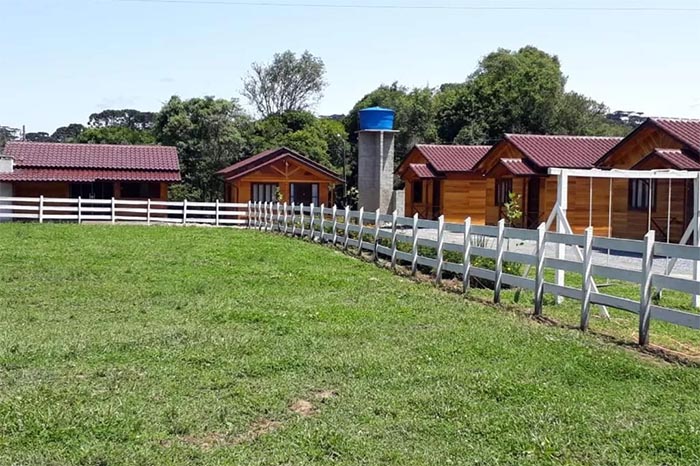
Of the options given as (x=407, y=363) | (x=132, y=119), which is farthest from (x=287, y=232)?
(x=132, y=119)

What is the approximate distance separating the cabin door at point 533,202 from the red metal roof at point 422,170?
6496 millimetres

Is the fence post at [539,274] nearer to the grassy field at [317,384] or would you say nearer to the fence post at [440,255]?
the grassy field at [317,384]

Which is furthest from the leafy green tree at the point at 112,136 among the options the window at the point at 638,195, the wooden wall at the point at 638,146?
the window at the point at 638,195

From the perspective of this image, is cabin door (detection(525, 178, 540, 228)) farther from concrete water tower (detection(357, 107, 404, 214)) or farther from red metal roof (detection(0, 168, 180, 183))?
red metal roof (detection(0, 168, 180, 183))

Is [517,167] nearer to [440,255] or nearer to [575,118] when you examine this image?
[440,255]

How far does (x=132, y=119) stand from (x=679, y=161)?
111 metres

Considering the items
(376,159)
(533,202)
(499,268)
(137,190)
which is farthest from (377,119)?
(499,268)

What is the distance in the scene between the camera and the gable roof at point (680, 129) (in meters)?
21.2

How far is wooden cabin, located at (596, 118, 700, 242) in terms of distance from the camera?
20953 mm

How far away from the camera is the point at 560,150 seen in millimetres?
28438

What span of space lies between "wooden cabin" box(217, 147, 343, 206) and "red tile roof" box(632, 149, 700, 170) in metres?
20.4

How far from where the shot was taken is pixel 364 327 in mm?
8945

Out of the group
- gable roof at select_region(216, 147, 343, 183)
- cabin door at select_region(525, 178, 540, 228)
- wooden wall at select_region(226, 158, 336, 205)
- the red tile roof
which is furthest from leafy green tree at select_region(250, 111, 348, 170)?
the red tile roof

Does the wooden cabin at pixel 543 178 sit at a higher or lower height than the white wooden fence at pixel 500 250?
higher
